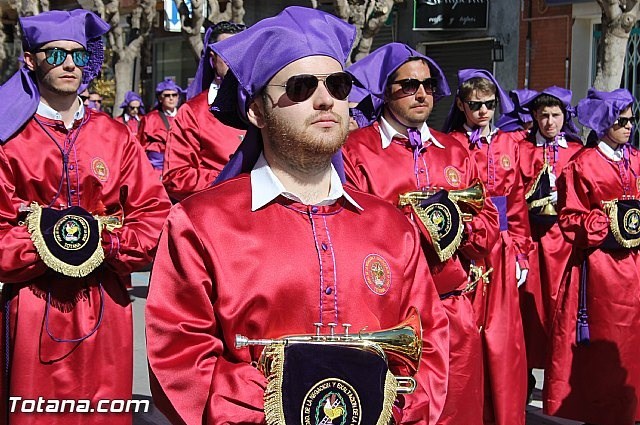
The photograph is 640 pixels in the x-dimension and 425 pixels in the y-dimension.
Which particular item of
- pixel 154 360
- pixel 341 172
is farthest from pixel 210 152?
pixel 154 360

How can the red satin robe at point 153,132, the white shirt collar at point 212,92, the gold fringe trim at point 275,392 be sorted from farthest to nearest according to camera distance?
the red satin robe at point 153,132, the white shirt collar at point 212,92, the gold fringe trim at point 275,392

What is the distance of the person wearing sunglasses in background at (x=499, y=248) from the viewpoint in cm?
615

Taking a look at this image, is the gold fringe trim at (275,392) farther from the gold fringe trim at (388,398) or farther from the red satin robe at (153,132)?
the red satin robe at (153,132)

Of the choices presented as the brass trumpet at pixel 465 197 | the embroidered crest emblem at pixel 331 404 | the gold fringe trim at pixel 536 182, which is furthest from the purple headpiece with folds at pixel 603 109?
the embroidered crest emblem at pixel 331 404

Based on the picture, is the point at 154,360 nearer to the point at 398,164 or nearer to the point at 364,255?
the point at 364,255

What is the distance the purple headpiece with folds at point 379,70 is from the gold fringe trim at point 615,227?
1597 mm

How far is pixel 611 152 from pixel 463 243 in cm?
199

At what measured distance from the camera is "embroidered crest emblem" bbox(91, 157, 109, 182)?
205 inches

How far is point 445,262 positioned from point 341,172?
214 cm

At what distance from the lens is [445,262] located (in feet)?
18.0

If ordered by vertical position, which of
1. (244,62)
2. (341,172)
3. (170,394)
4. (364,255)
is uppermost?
(244,62)

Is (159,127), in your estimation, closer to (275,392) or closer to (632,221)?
(632,221)

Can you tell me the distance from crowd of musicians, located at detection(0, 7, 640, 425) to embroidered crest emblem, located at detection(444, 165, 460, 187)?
1cm

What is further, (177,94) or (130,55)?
(130,55)
